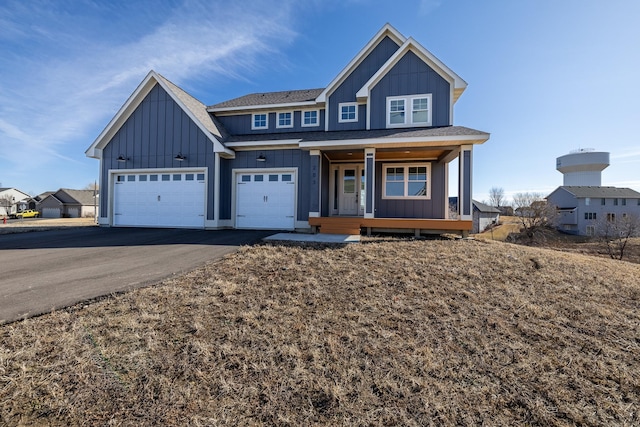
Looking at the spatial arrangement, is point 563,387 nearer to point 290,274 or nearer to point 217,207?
point 290,274

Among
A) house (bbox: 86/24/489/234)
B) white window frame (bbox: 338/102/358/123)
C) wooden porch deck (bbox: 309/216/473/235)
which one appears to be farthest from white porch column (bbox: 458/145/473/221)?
white window frame (bbox: 338/102/358/123)

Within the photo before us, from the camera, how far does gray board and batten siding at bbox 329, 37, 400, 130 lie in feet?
38.9

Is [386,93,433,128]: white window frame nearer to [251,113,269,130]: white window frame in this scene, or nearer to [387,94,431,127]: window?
[387,94,431,127]: window

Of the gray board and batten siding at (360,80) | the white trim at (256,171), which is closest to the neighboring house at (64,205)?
the white trim at (256,171)

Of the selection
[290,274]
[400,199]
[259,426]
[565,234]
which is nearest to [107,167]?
[290,274]

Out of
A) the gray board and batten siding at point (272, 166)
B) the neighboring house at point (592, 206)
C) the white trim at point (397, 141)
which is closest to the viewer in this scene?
the white trim at point (397, 141)

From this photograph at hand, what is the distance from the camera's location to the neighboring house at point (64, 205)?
48688 mm

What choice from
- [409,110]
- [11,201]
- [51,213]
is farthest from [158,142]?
[11,201]

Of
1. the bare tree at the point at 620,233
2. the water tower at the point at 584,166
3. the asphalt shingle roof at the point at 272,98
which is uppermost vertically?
the water tower at the point at 584,166

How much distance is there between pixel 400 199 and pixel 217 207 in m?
7.89

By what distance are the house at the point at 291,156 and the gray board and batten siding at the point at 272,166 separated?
0.14 feet

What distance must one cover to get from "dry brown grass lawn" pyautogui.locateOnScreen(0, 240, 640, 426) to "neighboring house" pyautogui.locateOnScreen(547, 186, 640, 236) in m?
44.9

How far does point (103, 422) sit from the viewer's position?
201 centimetres

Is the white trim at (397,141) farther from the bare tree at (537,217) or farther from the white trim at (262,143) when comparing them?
the bare tree at (537,217)
